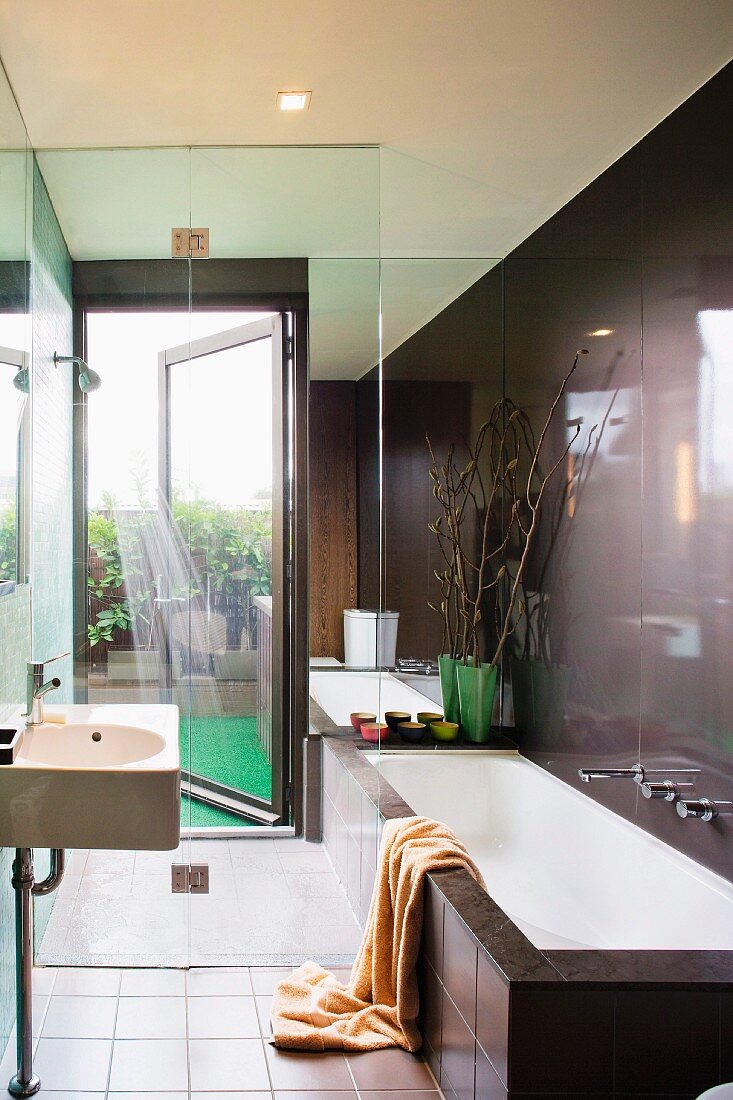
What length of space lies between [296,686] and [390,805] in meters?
0.60

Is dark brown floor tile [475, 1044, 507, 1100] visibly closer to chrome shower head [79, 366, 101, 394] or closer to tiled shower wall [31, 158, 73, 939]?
tiled shower wall [31, 158, 73, 939]

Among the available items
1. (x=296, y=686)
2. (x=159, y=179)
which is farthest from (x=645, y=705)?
(x=159, y=179)

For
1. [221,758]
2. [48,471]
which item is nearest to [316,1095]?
[221,758]

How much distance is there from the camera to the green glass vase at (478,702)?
3.88 metres

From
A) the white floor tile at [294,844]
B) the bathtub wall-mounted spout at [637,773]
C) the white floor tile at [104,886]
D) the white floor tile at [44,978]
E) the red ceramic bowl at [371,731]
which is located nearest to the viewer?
the bathtub wall-mounted spout at [637,773]

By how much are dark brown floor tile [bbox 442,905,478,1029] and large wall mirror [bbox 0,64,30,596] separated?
1371mm

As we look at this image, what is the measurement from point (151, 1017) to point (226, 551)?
139cm

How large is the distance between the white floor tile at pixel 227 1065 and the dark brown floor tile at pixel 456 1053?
45 cm

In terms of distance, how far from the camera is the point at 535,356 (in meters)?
3.70

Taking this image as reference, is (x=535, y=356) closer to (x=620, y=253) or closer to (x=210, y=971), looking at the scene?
(x=620, y=253)

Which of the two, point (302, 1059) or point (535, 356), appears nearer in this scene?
point (302, 1059)

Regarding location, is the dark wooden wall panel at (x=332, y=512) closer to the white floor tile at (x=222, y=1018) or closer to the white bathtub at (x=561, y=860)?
the white bathtub at (x=561, y=860)

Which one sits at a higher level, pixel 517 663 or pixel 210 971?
pixel 517 663

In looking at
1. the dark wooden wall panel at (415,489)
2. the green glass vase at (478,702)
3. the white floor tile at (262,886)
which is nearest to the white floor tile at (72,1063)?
the white floor tile at (262,886)
